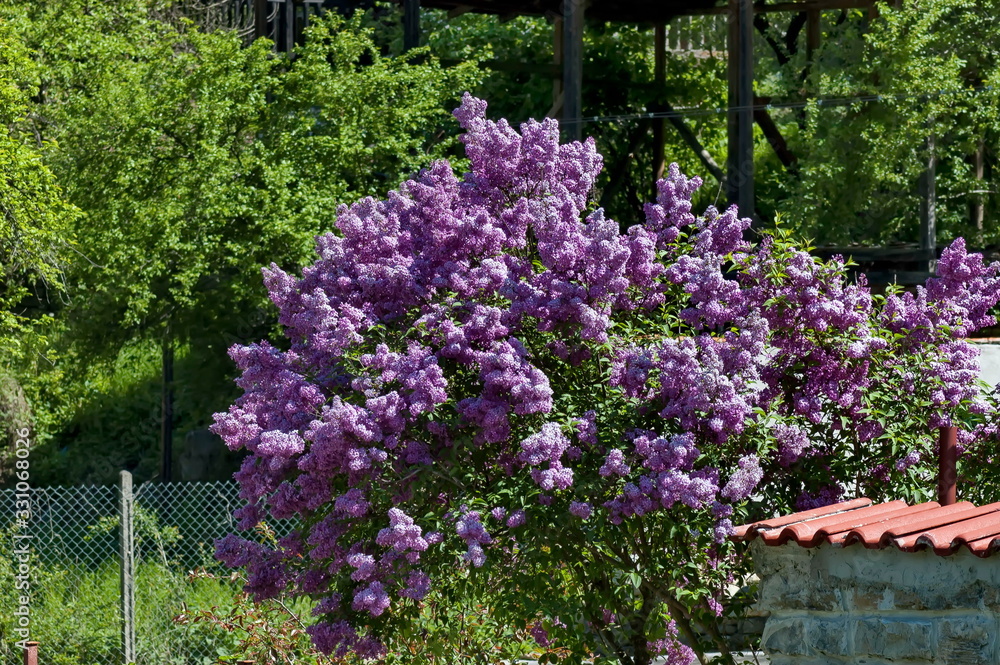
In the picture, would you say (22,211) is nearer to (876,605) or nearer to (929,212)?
(876,605)

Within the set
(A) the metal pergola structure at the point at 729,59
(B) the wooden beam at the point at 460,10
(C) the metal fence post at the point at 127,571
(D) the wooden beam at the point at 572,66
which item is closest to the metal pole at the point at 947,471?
(C) the metal fence post at the point at 127,571

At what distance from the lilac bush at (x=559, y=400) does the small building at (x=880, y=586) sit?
0.38 meters

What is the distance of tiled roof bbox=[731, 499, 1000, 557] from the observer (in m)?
4.59

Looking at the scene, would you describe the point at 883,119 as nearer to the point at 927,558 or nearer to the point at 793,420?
the point at 793,420

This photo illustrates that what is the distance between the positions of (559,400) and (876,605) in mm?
1487

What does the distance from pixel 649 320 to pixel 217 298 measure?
9.18m

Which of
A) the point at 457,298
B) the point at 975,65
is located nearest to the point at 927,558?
the point at 457,298

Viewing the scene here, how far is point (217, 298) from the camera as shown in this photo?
1441 cm

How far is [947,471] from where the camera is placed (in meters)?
5.72

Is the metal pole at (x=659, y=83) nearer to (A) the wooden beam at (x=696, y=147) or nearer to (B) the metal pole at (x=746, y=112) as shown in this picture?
(A) the wooden beam at (x=696, y=147)

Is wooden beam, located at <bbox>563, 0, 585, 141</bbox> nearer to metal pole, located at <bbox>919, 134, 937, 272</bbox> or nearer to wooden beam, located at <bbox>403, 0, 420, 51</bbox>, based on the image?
wooden beam, located at <bbox>403, 0, 420, 51</bbox>

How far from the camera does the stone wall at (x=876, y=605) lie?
455 centimetres

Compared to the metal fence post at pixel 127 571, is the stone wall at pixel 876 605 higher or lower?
higher

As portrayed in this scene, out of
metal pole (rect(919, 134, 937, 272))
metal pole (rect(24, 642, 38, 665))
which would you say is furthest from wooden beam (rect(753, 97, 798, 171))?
metal pole (rect(24, 642, 38, 665))
